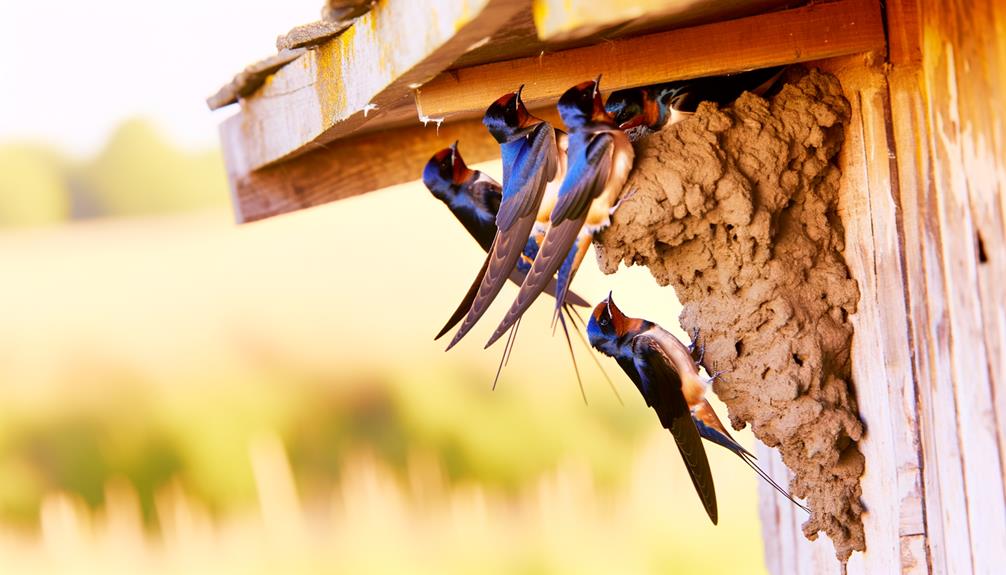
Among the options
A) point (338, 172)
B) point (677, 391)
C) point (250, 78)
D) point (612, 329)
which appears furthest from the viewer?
point (338, 172)

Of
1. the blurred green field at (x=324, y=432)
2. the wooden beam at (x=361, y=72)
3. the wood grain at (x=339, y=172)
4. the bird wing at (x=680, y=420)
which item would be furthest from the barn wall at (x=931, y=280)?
the blurred green field at (x=324, y=432)

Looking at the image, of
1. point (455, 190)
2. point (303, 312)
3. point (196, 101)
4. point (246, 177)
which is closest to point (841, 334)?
point (455, 190)

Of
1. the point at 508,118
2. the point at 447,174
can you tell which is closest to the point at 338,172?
the point at 447,174

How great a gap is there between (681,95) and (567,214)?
1.26 feet

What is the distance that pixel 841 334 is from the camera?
2098mm

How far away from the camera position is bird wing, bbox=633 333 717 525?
2326 millimetres

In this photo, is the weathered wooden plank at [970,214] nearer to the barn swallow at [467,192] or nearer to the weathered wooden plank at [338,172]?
the barn swallow at [467,192]

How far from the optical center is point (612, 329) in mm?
2525

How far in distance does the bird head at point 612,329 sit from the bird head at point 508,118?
507mm

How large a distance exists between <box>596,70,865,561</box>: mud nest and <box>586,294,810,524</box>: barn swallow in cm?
13

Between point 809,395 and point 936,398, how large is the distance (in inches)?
13.2

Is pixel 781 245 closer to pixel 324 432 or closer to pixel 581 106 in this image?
pixel 581 106

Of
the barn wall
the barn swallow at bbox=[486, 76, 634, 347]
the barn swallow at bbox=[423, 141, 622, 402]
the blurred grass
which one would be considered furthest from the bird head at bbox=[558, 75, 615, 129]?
the blurred grass

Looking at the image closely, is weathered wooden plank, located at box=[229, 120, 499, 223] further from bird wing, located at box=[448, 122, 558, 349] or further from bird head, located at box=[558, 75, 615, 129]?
bird head, located at box=[558, 75, 615, 129]
